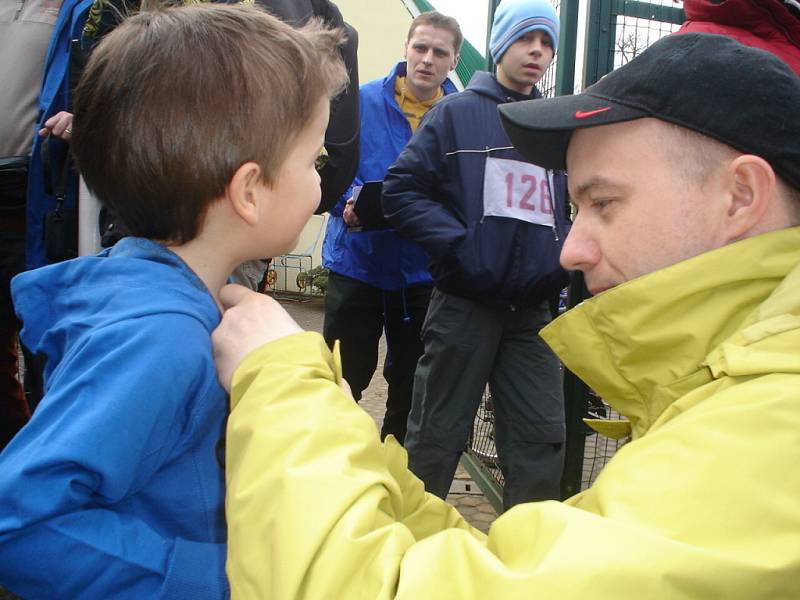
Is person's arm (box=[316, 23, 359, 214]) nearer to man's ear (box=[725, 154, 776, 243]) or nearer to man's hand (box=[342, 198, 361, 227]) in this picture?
man's hand (box=[342, 198, 361, 227])

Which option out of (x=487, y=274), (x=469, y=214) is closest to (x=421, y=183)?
(x=469, y=214)

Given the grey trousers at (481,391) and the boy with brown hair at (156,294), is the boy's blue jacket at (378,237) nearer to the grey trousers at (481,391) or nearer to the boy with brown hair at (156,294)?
the grey trousers at (481,391)

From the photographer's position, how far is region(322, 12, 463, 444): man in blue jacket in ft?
11.9

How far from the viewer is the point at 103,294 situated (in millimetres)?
1151

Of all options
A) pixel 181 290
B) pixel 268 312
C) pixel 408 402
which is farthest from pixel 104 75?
pixel 408 402

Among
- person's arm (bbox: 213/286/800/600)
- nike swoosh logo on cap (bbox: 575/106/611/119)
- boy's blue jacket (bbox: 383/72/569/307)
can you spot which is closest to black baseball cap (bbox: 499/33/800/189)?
nike swoosh logo on cap (bbox: 575/106/611/119)

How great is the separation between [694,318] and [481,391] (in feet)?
6.58

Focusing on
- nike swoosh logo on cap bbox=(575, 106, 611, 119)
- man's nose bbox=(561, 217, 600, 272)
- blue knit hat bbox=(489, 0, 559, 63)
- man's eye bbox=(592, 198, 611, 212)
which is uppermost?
blue knit hat bbox=(489, 0, 559, 63)

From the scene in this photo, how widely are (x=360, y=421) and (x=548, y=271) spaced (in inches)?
82.6

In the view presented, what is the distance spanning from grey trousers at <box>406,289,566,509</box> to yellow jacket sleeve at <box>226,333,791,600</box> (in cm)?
199

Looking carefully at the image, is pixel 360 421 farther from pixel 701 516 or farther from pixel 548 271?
pixel 548 271

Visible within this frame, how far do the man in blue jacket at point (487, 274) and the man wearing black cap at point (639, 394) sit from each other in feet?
4.73

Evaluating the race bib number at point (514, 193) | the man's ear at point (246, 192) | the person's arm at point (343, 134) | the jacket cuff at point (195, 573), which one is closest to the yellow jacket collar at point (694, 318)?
the man's ear at point (246, 192)

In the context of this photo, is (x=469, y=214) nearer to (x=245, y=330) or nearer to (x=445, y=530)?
(x=245, y=330)
